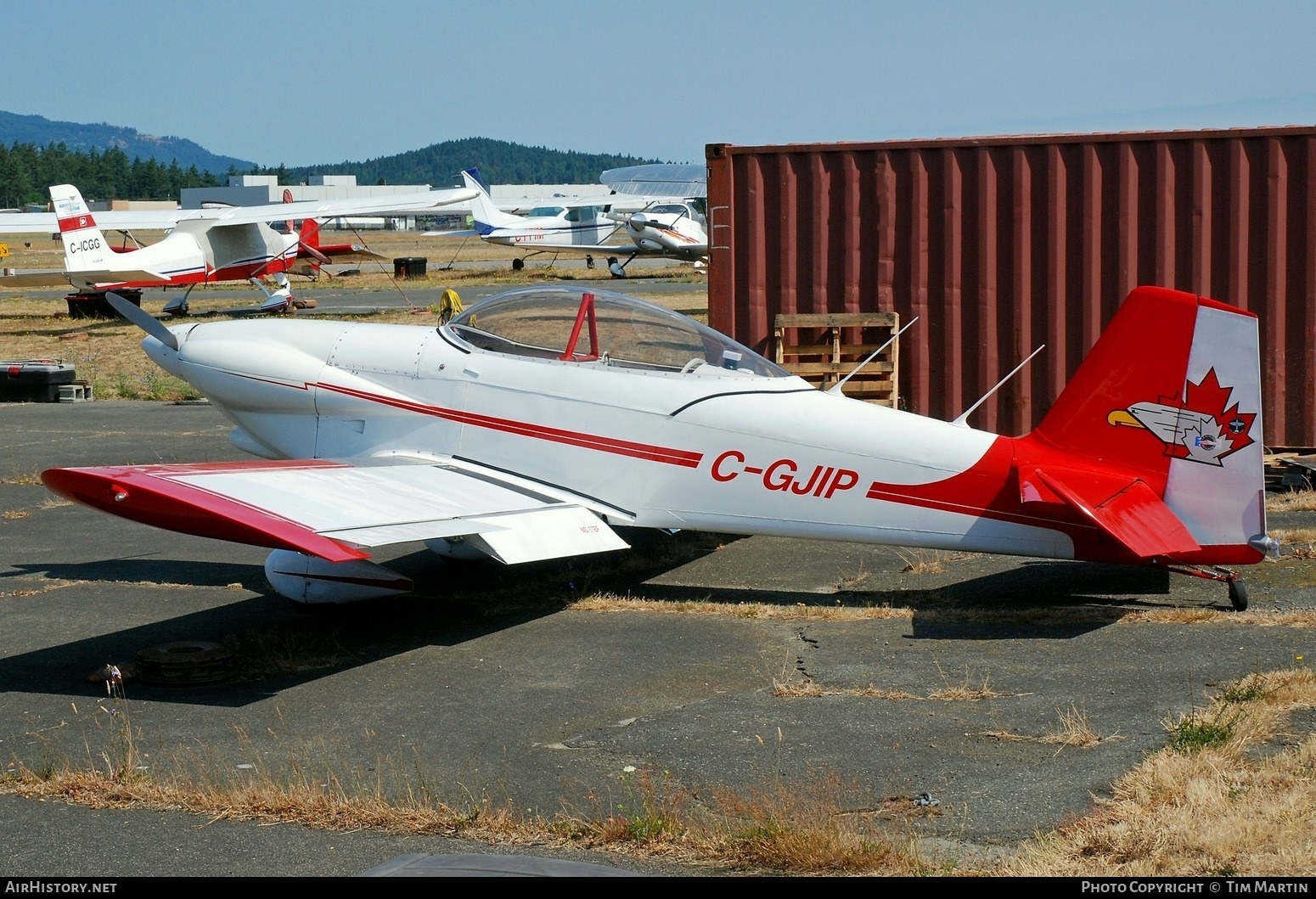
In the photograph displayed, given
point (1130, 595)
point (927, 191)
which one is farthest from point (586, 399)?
point (927, 191)

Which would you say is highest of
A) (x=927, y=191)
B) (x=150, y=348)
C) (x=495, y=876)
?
(x=927, y=191)

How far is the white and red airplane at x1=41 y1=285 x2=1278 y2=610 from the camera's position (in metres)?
7.00

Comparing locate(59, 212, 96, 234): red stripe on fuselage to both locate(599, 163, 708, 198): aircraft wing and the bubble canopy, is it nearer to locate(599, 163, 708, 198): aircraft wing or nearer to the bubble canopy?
the bubble canopy

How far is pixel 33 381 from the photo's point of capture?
734 inches

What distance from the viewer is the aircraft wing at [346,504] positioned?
646 centimetres

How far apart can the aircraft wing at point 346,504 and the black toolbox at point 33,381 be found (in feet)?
38.4

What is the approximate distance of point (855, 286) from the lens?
12.4 m

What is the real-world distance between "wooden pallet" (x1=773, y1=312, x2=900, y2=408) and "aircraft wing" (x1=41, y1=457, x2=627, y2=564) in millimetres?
4618

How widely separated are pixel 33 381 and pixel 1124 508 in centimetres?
1622

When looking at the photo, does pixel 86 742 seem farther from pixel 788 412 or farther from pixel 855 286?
pixel 855 286

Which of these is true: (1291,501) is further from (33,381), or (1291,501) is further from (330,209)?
(330,209)

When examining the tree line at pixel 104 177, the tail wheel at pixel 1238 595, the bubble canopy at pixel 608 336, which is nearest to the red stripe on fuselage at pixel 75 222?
the bubble canopy at pixel 608 336

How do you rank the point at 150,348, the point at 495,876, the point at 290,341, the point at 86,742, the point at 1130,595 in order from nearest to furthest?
1. the point at 495,876
2. the point at 86,742
3. the point at 1130,595
4. the point at 290,341
5. the point at 150,348

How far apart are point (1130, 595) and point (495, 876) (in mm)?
6054
